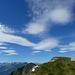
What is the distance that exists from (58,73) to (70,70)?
5580mm

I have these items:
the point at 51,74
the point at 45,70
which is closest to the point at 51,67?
the point at 45,70

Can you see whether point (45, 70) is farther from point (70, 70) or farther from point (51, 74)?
point (70, 70)

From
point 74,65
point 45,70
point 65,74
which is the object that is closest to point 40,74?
point 45,70

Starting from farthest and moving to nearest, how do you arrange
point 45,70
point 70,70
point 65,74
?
point 45,70 < point 70,70 < point 65,74

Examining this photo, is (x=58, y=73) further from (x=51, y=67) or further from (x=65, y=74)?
(x=51, y=67)

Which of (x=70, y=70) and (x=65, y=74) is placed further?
(x=70, y=70)

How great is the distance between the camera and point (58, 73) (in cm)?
6638

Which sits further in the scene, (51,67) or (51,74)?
(51,67)

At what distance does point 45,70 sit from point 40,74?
4.46m

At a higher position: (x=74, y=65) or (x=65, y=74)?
(x=74, y=65)

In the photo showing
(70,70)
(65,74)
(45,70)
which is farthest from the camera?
(45,70)

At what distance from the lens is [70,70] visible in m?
68.4

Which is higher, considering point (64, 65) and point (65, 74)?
point (64, 65)

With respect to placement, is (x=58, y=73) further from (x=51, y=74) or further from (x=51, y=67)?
(x=51, y=67)
